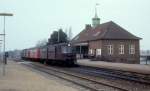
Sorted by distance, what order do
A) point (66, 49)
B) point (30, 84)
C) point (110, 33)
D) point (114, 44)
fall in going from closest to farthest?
point (30, 84), point (66, 49), point (114, 44), point (110, 33)

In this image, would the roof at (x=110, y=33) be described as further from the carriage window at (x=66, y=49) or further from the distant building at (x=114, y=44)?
the carriage window at (x=66, y=49)

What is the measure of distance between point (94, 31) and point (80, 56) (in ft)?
31.6

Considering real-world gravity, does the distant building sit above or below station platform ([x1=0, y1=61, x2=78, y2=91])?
above

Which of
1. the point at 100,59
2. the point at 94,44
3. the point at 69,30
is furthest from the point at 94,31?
the point at 69,30

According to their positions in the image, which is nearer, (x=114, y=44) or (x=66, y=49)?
(x=66, y=49)

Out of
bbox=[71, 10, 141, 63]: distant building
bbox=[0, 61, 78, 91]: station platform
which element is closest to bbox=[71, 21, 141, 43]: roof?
bbox=[71, 10, 141, 63]: distant building

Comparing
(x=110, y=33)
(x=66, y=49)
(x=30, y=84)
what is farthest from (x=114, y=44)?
(x=30, y=84)

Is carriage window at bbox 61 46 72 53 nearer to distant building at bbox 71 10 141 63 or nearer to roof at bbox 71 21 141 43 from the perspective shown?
distant building at bbox 71 10 141 63

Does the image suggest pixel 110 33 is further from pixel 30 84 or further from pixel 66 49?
pixel 30 84

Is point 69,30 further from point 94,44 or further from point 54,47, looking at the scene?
point 54,47

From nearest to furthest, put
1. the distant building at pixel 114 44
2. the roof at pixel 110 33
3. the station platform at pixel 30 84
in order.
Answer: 1. the station platform at pixel 30 84
2. the distant building at pixel 114 44
3. the roof at pixel 110 33

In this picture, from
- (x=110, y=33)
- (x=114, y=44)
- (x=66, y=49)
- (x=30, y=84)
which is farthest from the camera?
(x=110, y=33)

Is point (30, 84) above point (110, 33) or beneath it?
beneath

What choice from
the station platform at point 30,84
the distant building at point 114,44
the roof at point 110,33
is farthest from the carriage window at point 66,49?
the roof at point 110,33
